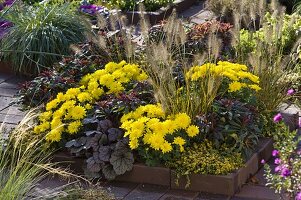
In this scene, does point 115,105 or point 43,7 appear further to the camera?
point 43,7

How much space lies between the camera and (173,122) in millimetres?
5336

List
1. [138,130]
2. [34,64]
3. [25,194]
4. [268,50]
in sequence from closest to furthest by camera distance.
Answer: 1. [25,194]
2. [138,130]
3. [268,50]
4. [34,64]

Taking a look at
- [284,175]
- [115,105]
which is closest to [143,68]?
[115,105]

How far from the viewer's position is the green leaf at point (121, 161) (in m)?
5.27

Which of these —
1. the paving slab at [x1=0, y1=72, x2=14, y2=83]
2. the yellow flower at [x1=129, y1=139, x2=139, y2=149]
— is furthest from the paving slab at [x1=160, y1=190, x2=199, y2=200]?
the paving slab at [x1=0, y1=72, x2=14, y2=83]

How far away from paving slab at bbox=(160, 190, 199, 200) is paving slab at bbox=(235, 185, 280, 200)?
0.97 ft

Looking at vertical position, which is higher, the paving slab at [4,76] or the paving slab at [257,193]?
the paving slab at [4,76]

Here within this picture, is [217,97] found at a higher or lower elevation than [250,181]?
higher

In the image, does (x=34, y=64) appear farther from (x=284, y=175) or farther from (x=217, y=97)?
(x=284, y=175)

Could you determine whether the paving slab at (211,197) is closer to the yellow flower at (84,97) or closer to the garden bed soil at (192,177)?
the garden bed soil at (192,177)

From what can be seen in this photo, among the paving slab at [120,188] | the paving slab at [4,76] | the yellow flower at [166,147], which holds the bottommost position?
the paving slab at [120,188]

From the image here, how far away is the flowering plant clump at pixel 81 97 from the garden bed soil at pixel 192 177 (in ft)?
0.72

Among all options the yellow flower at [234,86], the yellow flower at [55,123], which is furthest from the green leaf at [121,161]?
the yellow flower at [234,86]

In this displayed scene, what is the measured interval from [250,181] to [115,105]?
1104mm
